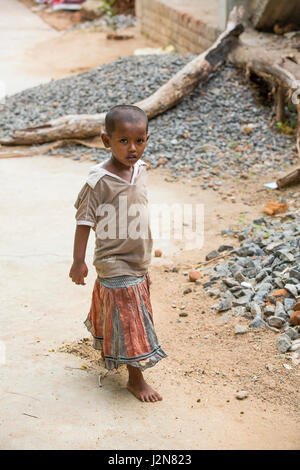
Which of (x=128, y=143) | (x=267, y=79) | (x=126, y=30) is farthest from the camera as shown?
(x=126, y=30)

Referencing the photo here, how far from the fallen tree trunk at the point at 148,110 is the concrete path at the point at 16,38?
2.65m

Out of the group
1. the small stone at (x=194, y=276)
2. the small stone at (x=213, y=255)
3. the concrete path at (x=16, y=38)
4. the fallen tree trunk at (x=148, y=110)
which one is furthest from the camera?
the concrete path at (x=16, y=38)

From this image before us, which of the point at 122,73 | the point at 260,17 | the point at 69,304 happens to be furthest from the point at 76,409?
the point at 260,17

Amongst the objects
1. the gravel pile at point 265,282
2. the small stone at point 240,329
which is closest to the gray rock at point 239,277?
the gravel pile at point 265,282

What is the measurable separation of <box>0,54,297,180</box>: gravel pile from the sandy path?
2.43 m

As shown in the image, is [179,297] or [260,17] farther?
[260,17]

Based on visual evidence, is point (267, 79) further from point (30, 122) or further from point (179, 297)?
point (179, 297)

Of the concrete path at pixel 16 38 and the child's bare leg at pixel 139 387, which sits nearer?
the child's bare leg at pixel 139 387

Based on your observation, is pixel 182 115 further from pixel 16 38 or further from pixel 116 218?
pixel 16 38

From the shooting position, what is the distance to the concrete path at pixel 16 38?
35.3 ft

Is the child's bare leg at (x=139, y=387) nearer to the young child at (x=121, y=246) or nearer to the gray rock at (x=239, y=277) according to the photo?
the young child at (x=121, y=246)

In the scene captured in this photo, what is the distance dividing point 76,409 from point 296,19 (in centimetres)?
784

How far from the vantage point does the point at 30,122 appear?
8.12 m
